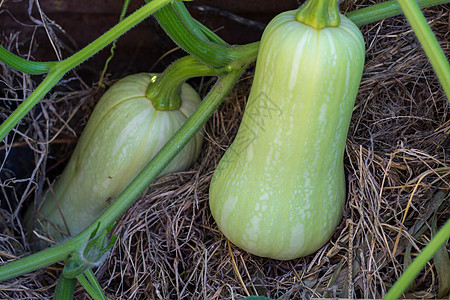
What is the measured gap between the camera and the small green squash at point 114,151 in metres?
1.28

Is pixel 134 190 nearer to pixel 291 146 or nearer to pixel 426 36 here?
pixel 291 146

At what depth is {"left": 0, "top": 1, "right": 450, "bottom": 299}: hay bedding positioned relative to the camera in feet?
3.58

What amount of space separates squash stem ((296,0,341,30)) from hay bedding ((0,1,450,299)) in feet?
1.10

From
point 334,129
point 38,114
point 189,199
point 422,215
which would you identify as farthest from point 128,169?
point 422,215

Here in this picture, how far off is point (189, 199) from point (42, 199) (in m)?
0.46

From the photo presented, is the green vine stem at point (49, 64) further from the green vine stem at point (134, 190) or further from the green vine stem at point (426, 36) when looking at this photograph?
the green vine stem at point (426, 36)

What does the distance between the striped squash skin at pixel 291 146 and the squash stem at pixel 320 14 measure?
14mm

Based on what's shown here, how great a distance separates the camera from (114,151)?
4.25ft

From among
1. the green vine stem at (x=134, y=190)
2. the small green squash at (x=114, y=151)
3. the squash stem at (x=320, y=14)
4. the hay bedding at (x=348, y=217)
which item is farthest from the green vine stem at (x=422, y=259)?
the small green squash at (x=114, y=151)

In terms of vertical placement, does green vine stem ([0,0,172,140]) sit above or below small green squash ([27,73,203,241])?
above

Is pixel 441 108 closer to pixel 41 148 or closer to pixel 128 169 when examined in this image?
pixel 128 169

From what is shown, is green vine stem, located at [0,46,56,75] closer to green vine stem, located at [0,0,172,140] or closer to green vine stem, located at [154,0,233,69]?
green vine stem, located at [0,0,172,140]

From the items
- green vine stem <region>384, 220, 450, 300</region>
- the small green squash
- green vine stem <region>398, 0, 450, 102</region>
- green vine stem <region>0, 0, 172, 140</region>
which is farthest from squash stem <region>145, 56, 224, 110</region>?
green vine stem <region>384, 220, 450, 300</region>

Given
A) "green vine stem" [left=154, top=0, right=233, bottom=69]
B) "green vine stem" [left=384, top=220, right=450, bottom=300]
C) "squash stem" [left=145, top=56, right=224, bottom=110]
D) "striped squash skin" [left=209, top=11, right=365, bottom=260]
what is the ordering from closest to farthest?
"green vine stem" [left=384, top=220, right=450, bottom=300], "striped squash skin" [left=209, top=11, right=365, bottom=260], "green vine stem" [left=154, top=0, right=233, bottom=69], "squash stem" [left=145, top=56, right=224, bottom=110]
